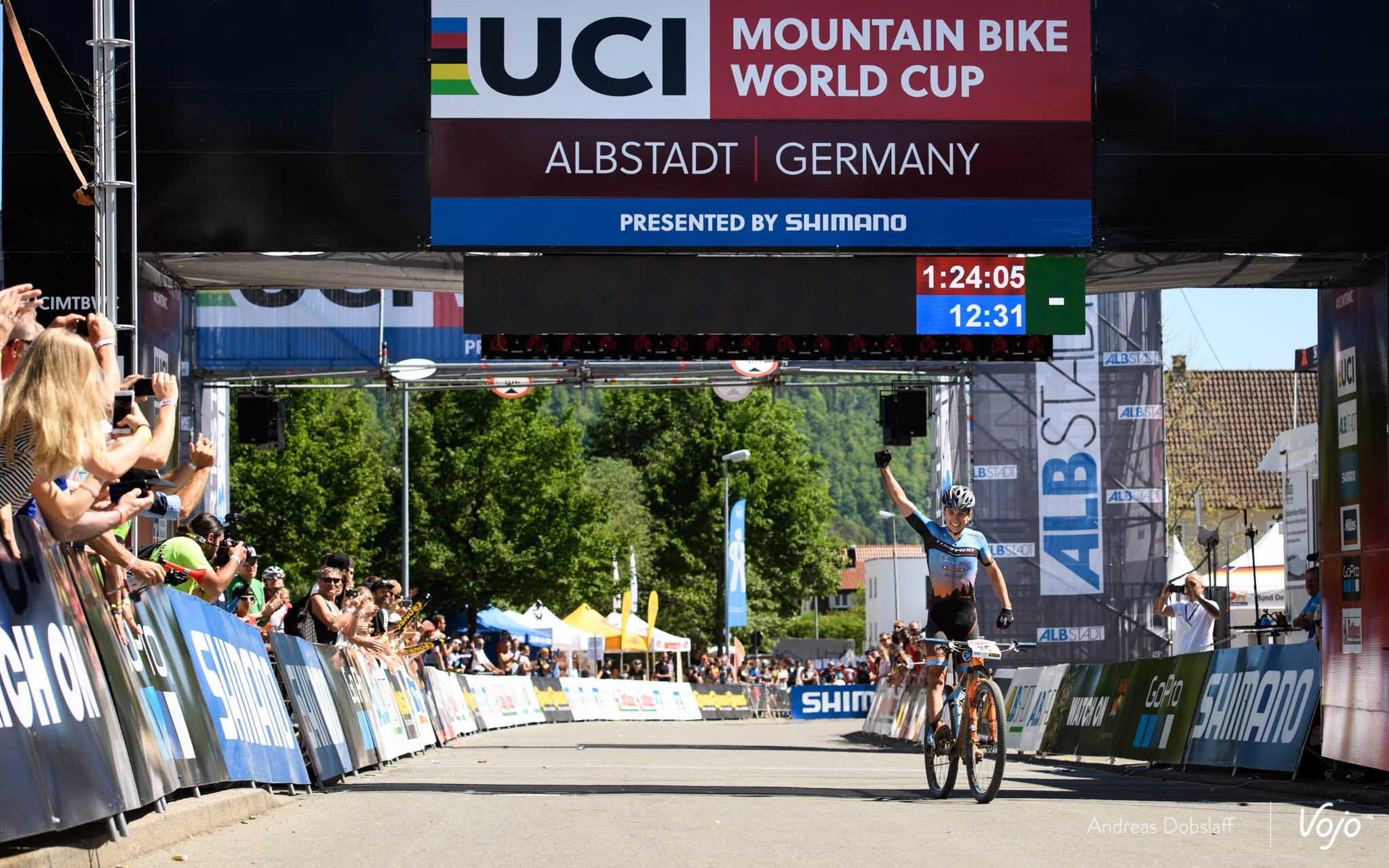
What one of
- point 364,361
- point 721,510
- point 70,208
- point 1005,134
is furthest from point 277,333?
point 721,510

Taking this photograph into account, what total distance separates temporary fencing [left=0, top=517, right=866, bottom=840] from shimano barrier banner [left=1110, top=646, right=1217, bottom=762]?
21.3 ft

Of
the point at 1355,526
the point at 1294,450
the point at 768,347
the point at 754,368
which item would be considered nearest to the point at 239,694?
the point at 768,347

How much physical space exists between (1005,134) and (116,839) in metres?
8.20

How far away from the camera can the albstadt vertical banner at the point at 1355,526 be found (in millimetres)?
11055

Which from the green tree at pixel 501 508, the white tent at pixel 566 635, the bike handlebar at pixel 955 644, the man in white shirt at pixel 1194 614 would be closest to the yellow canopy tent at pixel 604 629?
the white tent at pixel 566 635

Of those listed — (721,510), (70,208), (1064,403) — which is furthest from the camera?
(721,510)

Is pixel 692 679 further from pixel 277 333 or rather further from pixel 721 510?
pixel 277 333

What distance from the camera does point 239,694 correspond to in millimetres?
9375

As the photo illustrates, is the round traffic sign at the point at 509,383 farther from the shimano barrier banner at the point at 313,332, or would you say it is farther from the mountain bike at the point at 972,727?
the mountain bike at the point at 972,727

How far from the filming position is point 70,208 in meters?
11.5

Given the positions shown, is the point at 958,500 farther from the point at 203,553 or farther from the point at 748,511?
the point at 748,511

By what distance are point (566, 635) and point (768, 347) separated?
1460 inches

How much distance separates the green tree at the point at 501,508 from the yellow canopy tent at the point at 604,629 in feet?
13.8

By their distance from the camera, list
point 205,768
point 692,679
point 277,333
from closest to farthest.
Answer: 1. point 205,768
2. point 277,333
3. point 692,679
